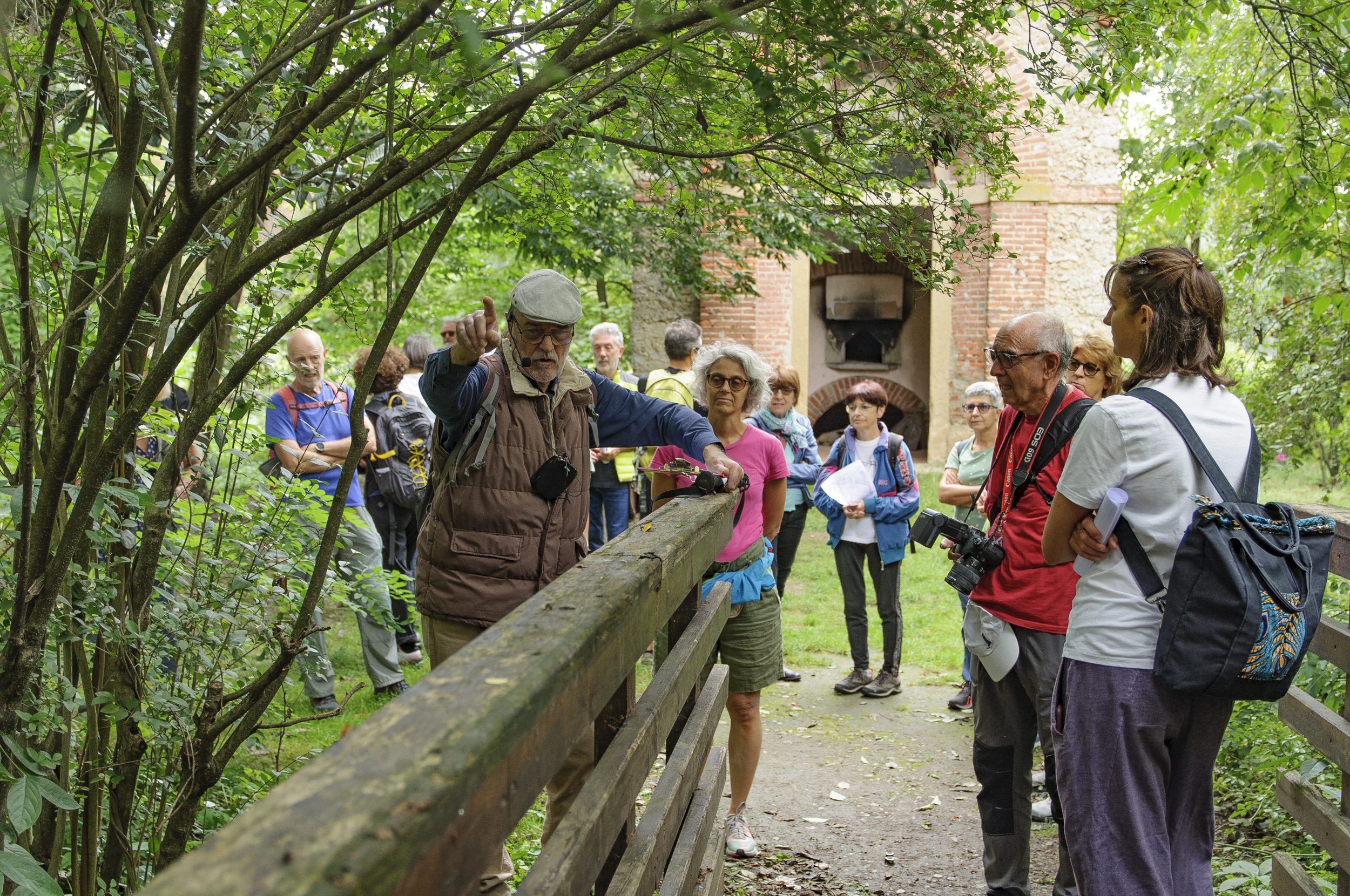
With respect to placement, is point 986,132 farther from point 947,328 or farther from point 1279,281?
point 947,328

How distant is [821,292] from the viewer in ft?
56.5

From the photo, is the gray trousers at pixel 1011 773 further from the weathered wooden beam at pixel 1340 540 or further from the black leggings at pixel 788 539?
the black leggings at pixel 788 539

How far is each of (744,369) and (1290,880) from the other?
7.94ft

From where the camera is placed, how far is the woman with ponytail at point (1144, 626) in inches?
90.0

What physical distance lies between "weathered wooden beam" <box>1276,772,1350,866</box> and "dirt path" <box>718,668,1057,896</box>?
3.21 ft

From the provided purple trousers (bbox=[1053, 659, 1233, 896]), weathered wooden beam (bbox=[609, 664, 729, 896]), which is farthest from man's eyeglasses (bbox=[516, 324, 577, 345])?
purple trousers (bbox=[1053, 659, 1233, 896])

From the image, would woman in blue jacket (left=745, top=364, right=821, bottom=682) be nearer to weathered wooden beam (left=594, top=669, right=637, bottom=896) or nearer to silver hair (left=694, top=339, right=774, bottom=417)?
silver hair (left=694, top=339, right=774, bottom=417)

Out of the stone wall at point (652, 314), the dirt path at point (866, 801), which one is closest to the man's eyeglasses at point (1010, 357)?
the dirt path at point (866, 801)

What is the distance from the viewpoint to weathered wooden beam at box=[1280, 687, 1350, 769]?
2828 mm

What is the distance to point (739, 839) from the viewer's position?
4004mm

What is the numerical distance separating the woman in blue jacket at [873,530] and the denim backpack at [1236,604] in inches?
149

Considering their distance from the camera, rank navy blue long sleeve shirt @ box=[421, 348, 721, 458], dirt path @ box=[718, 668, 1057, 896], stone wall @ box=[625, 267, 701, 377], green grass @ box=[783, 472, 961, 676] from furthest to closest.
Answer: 1. stone wall @ box=[625, 267, 701, 377]
2. green grass @ box=[783, 472, 961, 676]
3. dirt path @ box=[718, 668, 1057, 896]
4. navy blue long sleeve shirt @ box=[421, 348, 721, 458]

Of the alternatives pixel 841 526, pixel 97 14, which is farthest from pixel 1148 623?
pixel 841 526

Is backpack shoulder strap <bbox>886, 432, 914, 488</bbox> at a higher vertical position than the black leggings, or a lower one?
higher
